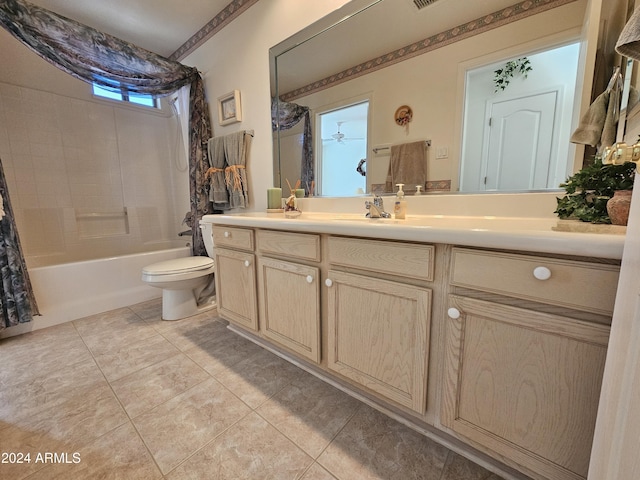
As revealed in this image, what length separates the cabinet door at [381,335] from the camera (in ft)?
2.78

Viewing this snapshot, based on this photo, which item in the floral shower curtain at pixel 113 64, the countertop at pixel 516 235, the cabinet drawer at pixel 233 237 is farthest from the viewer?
the floral shower curtain at pixel 113 64

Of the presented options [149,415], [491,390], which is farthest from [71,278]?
[491,390]

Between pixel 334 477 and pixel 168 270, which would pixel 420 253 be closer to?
pixel 334 477

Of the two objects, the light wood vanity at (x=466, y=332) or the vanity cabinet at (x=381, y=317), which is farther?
the vanity cabinet at (x=381, y=317)

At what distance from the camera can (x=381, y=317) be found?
927 millimetres

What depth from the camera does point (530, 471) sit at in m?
0.73

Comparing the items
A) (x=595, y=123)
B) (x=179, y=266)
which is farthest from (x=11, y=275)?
(x=595, y=123)

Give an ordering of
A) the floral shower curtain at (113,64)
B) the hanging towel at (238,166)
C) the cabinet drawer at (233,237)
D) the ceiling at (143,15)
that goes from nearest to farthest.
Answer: the cabinet drawer at (233,237) < the floral shower curtain at (113,64) < the ceiling at (143,15) < the hanging towel at (238,166)

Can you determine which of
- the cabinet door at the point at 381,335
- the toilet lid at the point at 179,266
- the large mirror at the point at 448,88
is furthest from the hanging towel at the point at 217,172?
the cabinet door at the point at 381,335

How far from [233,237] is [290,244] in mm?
Answer: 473

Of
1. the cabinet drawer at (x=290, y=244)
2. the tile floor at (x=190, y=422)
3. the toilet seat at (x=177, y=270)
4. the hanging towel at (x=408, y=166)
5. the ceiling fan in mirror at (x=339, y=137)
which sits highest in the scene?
the ceiling fan in mirror at (x=339, y=137)

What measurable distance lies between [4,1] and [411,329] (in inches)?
114

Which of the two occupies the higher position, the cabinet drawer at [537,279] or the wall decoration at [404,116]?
the wall decoration at [404,116]

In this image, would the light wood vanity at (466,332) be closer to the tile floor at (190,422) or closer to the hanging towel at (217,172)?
the tile floor at (190,422)
